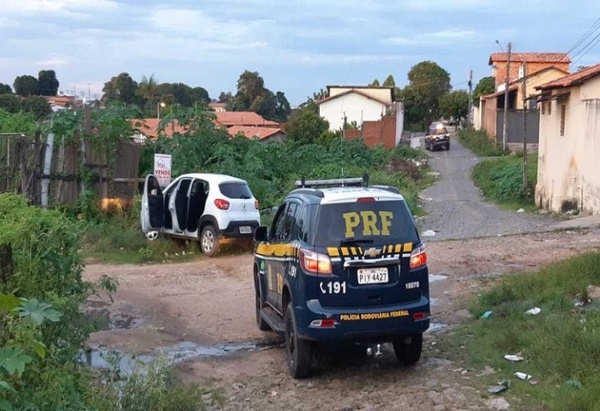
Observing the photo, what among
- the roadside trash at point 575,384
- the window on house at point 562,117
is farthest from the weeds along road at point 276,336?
the window on house at point 562,117

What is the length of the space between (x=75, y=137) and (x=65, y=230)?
45.7ft

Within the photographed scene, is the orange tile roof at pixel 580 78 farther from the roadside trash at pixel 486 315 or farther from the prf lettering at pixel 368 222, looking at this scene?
the prf lettering at pixel 368 222

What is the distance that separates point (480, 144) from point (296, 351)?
4425 cm

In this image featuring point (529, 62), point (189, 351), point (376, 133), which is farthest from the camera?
point (529, 62)

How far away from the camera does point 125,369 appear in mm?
8250

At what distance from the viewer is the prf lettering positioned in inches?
305

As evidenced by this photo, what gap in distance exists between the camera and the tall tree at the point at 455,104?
269 ft

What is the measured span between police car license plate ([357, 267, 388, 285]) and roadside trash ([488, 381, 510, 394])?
1.39 metres

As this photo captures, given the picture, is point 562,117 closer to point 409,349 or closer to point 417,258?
point 409,349

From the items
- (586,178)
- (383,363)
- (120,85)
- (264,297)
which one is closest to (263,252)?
(264,297)

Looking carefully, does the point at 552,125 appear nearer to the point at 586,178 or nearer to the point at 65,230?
the point at 586,178

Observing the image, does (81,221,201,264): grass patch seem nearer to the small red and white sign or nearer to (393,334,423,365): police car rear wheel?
the small red and white sign

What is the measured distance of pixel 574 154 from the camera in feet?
76.0

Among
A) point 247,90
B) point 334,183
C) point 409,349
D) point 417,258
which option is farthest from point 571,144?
point 247,90
